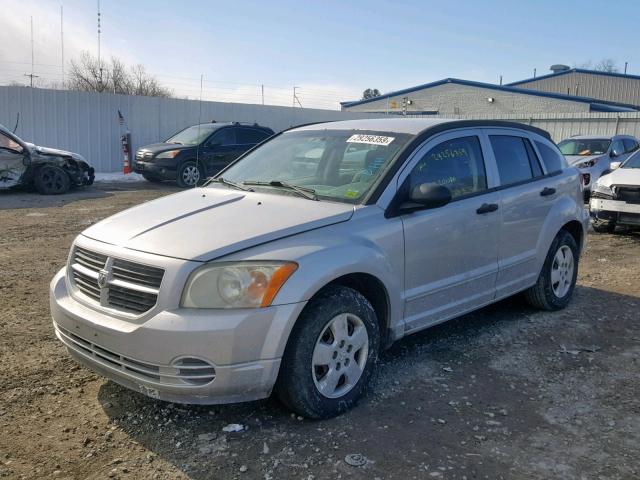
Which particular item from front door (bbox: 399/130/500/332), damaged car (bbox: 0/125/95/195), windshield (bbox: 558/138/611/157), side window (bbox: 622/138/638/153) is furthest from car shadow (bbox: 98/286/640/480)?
side window (bbox: 622/138/638/153)

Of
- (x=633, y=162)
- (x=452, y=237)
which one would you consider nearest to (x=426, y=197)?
(x=452, y=237)

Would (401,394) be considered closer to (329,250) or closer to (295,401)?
(295,401)

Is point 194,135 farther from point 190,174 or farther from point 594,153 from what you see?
point 594,153

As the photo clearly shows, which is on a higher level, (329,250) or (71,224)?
(329,250)

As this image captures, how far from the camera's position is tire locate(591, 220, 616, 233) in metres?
10.1

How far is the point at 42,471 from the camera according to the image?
3047 millimetres

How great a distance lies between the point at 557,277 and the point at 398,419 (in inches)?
112

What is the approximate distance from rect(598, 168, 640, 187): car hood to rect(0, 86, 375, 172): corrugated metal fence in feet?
44.2

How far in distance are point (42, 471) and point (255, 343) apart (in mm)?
1224

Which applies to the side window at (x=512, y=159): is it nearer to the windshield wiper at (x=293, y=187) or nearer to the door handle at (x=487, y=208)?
the door handle at (x=487, y=208)

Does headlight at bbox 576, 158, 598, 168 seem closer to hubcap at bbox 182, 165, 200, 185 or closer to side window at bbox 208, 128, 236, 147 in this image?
side window at bbox 208, 128, 236, 147

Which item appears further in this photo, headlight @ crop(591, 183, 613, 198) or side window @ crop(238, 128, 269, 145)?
side window @ crop(238, 128, 269, 145)

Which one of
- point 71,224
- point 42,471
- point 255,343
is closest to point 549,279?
point 255,343

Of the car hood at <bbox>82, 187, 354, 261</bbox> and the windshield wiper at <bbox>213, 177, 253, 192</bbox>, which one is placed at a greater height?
the windshield wiper at <bbox>213, 177, 253, 192</bbox>
